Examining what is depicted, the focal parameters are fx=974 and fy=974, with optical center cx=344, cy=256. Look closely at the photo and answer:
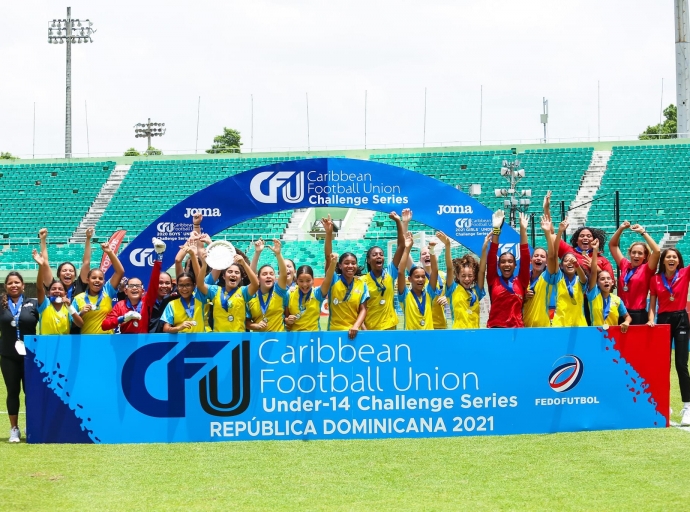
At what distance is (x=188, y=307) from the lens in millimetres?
9375

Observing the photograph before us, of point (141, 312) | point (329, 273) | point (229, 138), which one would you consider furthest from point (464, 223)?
point (229, 138)

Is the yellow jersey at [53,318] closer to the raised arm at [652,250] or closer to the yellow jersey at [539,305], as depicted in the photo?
the yellow jersey at [539,305]

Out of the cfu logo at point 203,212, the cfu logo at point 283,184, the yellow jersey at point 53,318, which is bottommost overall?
the yellow jersey at point 53,318

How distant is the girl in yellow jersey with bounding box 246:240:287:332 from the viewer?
372 inches

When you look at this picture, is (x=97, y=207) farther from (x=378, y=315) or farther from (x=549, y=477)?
(x=549, y=477)

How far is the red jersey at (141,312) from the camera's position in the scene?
9.18 meters

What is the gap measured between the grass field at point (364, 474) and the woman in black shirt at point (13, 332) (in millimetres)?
445

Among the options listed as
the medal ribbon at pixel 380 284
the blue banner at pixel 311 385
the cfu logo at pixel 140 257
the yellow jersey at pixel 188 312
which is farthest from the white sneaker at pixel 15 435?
the cfu logo at pixel 140 257

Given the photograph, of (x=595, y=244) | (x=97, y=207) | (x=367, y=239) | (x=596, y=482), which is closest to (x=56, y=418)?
(x=596, y=482)

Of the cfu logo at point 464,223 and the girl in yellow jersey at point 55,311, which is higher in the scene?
the cfu logo at point 464,223

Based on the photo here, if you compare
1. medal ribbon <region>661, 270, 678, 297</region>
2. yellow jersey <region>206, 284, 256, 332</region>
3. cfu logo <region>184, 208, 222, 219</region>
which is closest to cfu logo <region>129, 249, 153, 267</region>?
cfu logo <region>184, 208, 222, 219</region>

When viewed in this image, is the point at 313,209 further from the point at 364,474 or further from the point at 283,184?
the point at 364,474

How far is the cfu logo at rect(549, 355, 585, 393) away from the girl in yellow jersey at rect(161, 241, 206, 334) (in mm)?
3384

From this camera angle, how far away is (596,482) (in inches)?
277
